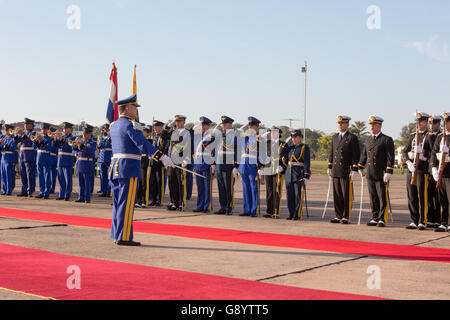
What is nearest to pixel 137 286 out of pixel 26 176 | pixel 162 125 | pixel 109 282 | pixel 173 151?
pixel 109 282

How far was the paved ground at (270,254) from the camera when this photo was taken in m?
5.53

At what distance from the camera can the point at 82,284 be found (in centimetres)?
523

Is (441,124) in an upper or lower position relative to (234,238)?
upper

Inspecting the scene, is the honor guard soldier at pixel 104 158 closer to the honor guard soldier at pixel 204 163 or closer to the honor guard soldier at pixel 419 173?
the honor guard soldier at pixel 204 163

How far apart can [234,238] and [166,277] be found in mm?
3042

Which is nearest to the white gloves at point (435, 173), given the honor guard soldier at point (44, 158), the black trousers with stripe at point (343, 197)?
the black trousers with stripe at point (343, 197)

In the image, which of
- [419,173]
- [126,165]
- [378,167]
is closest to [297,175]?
[378,167]

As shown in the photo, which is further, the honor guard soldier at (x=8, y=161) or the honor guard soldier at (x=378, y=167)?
the honor guard soldier at (x=8, y=161)

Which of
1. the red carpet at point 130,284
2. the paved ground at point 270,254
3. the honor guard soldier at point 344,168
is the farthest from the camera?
the honor guard soldier at point 344,168

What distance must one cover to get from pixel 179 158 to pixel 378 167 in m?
4.65

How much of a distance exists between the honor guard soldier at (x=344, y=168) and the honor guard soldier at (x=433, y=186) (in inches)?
50.9

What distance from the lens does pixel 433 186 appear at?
10.2m
